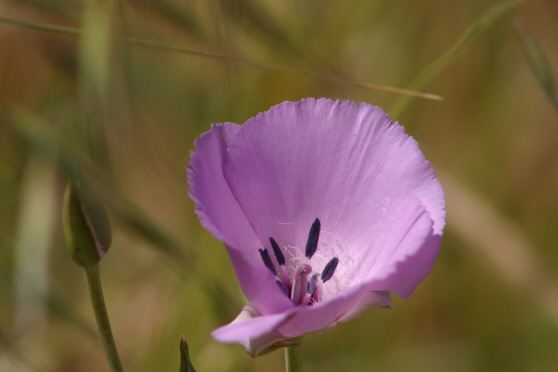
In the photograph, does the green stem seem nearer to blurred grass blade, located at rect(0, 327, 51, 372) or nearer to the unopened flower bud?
the unopened flower bud

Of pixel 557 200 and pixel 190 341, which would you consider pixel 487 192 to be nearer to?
pixel 557 200

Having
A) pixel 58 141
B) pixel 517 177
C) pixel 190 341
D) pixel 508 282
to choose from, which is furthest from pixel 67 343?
pixel 517 177

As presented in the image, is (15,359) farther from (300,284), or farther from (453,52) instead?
(453,52)

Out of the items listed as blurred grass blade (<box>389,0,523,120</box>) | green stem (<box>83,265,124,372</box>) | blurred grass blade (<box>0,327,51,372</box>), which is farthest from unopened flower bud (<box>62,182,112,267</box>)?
blurred grass blade (<box>389,0,523,120</box>)

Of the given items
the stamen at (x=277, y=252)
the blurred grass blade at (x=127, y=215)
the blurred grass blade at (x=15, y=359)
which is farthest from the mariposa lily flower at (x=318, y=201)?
the blurred grass blade at (x=15, y=359)


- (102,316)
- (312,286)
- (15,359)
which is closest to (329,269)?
(312,286)
